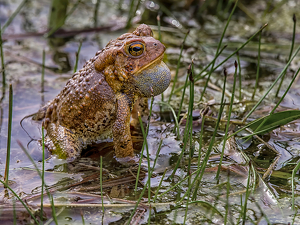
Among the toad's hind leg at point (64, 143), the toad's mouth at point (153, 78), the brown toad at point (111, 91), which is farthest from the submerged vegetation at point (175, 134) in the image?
the toad's mouth at point (153, 78)

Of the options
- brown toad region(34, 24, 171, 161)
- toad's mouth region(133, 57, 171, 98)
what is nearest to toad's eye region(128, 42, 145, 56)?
brown toad region(34, 24, 171, 161)

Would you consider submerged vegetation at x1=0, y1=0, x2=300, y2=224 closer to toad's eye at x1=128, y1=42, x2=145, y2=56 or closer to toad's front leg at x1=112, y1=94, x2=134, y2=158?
toad's front leg at x1=112, y1=94, x2=134, y2=158

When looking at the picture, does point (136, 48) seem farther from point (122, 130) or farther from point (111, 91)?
point (122, 130)

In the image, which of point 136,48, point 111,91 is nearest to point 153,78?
point 136,48

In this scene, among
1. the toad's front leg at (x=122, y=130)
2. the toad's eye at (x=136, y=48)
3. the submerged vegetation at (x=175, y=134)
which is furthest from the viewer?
the toad's front leg at (x=122, y=130)

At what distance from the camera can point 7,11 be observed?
6.46m

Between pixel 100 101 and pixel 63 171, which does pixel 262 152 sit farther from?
pixel 63 171

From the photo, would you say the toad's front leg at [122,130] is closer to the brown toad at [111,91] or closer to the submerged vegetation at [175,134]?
the brown toad at [111,91]

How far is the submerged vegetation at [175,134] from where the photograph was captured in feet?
8.00

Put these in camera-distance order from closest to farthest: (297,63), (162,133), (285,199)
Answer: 1. (285,199)
2. (162,133)
3. (297,63)

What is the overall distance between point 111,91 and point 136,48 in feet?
1.54

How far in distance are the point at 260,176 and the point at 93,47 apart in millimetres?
3793

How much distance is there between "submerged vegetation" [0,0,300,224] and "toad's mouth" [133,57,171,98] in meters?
0.34

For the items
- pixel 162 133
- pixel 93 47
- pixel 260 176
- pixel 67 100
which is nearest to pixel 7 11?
pixel 93 47
